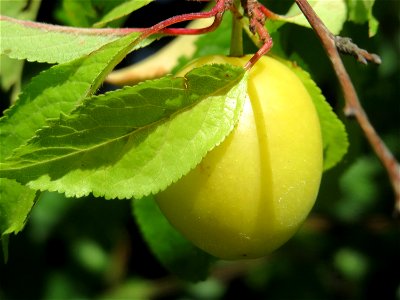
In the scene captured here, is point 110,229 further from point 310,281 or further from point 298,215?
point 298,215

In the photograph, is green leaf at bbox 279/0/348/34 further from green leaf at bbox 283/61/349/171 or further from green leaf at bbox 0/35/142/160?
green leaf at bbox 0/35/142/160

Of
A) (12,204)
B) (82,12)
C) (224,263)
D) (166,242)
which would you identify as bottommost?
(224,263)

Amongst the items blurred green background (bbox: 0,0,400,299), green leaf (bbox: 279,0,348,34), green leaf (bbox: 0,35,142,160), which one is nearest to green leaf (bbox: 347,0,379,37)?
green leaf (bbox: 279,0,348,34)

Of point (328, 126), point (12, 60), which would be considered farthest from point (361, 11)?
point (12, 60)

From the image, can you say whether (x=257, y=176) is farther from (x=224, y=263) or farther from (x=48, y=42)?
(x=224, y=263)

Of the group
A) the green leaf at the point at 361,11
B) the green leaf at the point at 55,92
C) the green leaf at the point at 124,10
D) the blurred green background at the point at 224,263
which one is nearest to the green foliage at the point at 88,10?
the green leaf at the point at 124,10

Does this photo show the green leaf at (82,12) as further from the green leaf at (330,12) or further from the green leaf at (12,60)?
the green leaf at (330,12)

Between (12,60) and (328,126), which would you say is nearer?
(328,126)
